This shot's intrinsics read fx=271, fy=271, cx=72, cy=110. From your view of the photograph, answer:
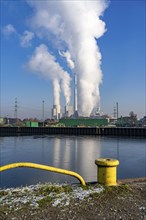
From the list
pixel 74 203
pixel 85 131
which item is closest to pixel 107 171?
pixel 74 203

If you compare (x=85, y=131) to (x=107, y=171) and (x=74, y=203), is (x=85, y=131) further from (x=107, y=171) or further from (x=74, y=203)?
(x=74, y=203)

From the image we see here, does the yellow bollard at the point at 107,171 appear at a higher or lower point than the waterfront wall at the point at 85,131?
higher

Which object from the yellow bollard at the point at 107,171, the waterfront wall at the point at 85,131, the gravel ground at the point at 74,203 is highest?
the yellow bollard at the point at 107,171

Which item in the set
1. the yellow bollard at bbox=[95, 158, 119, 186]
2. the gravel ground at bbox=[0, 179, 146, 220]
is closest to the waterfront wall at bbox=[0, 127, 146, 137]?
the yellow bollard at bbox=[95, 158, 119, 186]

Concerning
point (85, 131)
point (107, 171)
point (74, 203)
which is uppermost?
point (107, 171)

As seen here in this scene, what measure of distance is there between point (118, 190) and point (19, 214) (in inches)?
80.2

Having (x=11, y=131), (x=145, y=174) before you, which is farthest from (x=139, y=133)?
(x=145, y=174)

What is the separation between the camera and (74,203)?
14.8 ft

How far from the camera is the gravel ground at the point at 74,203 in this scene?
4043mm

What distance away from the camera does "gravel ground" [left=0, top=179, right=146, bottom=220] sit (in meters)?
4.04

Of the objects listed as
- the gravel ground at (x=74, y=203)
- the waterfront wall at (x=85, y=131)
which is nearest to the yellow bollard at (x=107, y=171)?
the gravel ground at (x=74, y=203)

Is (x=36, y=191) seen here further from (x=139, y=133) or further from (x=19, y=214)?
(x=139, y=133)

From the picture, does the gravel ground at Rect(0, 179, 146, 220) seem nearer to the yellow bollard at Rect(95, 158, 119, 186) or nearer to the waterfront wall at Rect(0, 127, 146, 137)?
the yellow bollard at Rect(95, 158, 119, 186)

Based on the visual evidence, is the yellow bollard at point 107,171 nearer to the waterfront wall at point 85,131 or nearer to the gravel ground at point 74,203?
the gravel ground at point 74,203
